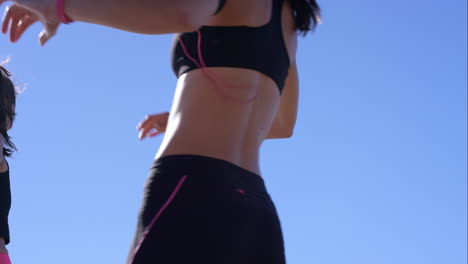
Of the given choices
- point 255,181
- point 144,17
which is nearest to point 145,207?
point 255,181

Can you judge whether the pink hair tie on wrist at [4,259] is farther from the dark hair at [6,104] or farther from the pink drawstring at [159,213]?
the pink drawstring at [159,213]

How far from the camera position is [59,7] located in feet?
8.07

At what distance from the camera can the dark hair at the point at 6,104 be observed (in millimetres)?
5785

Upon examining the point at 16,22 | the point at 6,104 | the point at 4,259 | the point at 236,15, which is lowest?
the point at 4,259

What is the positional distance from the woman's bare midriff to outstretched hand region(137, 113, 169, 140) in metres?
0.70

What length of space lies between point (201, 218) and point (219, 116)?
1.26 feet

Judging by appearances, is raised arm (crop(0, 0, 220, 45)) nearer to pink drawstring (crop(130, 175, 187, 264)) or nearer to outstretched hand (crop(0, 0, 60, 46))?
outstretched hand (crop(0, 0, 60, 46))

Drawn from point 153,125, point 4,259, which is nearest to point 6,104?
point 4,259

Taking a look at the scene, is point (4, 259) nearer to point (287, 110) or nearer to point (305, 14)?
point (287, 110)

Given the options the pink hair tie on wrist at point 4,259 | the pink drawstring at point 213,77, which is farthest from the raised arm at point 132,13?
the pink hair tie on wrist at point 4,259

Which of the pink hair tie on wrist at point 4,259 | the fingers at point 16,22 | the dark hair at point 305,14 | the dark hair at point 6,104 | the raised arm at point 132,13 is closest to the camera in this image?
the raised arm at point 132,13

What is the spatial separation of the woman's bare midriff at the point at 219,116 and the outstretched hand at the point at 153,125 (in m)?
0.70

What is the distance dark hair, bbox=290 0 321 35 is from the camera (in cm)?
306

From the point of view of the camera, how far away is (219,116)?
258cm
